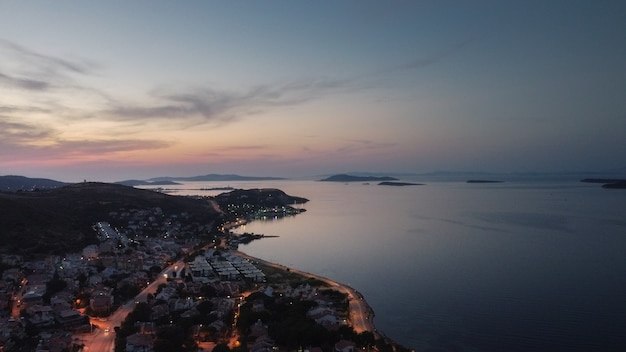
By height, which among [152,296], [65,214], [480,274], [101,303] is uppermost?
[65,214]

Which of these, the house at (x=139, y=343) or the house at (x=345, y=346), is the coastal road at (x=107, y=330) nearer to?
the house at (x=139, y=343)

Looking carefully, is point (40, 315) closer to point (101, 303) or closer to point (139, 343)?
point (101, 303)

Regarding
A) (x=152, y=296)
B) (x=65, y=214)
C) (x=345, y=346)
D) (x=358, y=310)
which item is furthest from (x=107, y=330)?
(x=65, y=214)

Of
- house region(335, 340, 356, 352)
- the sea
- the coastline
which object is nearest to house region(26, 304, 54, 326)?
house region(335, 340, 356, 352)

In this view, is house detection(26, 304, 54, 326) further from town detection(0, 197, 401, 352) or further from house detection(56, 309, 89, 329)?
house detection(56, 309, 89, 329)

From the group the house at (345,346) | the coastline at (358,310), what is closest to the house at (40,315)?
the house at (345,346)

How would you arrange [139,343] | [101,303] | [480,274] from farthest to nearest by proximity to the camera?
[480,274] → [101,303] → [139,343]
